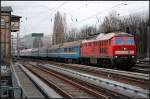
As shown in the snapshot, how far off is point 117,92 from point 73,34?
7799 cm

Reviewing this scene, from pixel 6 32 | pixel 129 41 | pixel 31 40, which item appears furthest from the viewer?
pixel 31 40

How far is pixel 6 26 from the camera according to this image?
224 ft

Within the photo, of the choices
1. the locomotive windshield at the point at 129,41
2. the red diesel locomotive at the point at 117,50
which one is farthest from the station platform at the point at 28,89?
the locomotive windshield at the point at 129,41

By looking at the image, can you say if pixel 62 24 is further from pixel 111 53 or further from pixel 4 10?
pixel 111 53

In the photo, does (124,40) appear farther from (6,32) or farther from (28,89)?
(6,32)

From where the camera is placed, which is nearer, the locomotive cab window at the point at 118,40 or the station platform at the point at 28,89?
the station platform at the point at 28,89

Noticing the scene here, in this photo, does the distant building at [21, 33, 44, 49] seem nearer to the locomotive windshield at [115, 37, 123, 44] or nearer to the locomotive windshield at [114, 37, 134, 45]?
the locomotive windshield at [114, 37, 134, 45]

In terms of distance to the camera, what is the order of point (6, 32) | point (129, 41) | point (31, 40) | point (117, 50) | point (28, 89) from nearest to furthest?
point (28, 89) → point (117, 50) → point (129, 41) → point (6, 32) → point (31, 40)

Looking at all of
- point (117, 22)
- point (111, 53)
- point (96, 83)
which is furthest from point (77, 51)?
point (96, 83)

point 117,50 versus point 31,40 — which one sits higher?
point 31,40

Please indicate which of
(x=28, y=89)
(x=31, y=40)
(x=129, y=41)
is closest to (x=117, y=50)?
(x=129, y=41)

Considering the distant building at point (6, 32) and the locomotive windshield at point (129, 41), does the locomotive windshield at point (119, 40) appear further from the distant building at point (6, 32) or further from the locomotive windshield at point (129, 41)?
the distant building at point (6, 32)

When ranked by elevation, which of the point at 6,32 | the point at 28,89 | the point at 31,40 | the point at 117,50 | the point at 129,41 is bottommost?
the point at 28,89

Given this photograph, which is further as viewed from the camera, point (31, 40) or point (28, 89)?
point (31, 40)
